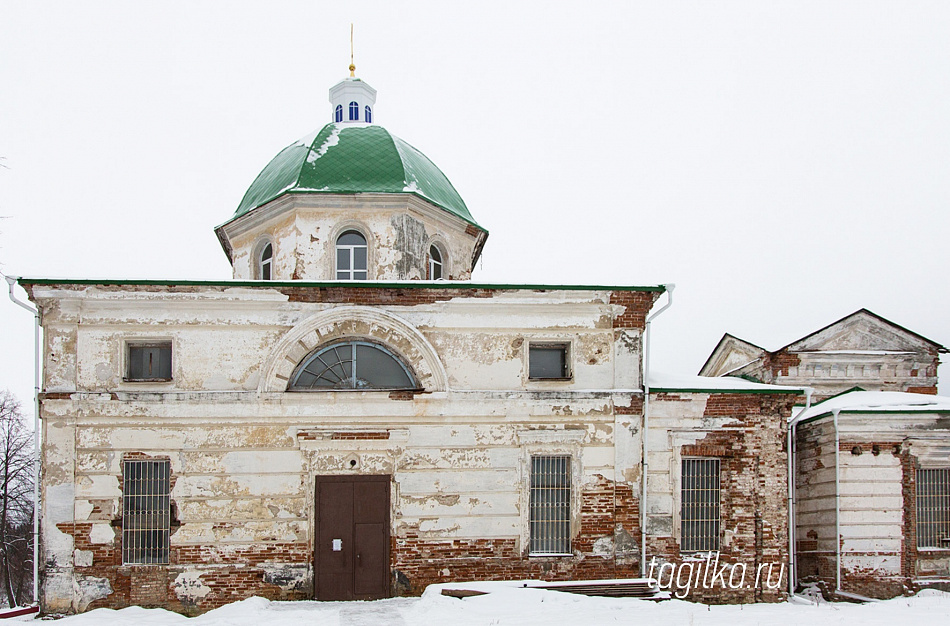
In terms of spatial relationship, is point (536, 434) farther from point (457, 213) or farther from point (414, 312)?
point (457, 213)

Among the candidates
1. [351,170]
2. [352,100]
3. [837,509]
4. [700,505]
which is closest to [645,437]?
[700,505]

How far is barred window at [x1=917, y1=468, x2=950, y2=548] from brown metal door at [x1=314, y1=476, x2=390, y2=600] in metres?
9.82

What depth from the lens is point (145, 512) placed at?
44.5 ft

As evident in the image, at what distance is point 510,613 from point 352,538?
2965 millimetres

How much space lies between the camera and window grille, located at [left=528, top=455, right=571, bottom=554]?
14203 mm

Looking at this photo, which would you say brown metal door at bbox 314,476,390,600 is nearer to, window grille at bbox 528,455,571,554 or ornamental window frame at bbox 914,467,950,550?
window grille at bbox 528,455,571,554

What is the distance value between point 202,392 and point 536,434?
17.6 ft

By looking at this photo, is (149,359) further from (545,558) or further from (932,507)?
(932,507)

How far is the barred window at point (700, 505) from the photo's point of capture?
14703 mm

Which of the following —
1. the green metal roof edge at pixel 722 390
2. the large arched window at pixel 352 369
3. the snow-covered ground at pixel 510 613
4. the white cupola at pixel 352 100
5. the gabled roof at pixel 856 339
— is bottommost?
the snow-covered ground at pixel 510 613

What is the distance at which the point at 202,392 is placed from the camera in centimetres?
1377

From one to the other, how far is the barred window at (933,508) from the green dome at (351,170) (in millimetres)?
9847

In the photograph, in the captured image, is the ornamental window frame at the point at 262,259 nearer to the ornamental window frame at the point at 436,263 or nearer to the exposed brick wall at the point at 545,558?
the ornamental window frame at the point at 436,263

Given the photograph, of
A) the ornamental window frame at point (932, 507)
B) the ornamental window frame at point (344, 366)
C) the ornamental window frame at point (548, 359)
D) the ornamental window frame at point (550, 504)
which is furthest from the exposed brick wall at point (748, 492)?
the ornamental window frame at point (344, 366)
